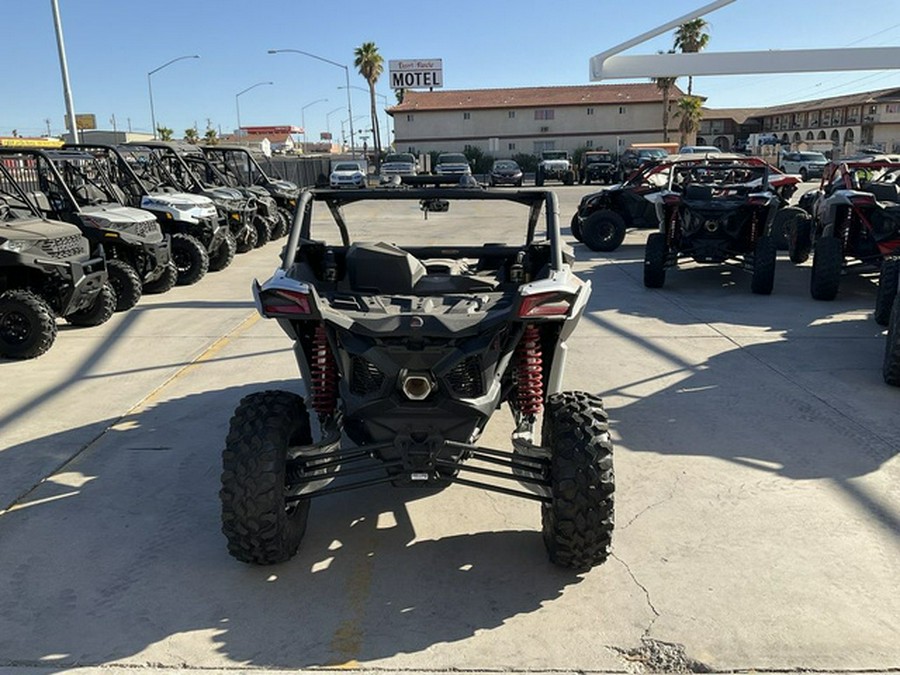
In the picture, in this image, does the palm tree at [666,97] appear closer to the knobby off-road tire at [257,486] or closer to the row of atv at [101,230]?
the row of atv at [101,230]

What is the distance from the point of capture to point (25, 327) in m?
7.02

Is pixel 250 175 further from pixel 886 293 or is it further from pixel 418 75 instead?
pixel 418 75

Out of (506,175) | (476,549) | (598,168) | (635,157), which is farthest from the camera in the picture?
(598,168)

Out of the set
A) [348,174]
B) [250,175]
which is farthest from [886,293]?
[348,174]

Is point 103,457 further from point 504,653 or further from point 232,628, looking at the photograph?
point 504,653

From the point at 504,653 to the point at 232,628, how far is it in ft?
3.55

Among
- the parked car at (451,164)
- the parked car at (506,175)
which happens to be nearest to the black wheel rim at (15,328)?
the parked car at (451,164)

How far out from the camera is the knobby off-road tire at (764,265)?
9.52 meters

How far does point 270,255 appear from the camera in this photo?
14.4 metres

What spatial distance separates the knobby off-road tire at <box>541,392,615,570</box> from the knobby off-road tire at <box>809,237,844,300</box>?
686 centimetres

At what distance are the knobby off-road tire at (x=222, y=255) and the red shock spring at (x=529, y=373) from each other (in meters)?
9.40

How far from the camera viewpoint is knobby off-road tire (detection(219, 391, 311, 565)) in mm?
3227

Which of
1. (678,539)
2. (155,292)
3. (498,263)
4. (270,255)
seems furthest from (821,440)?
(270,255)

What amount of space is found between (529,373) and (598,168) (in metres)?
33.7
